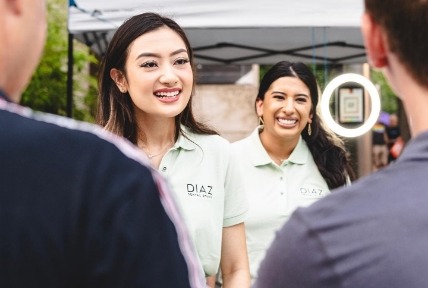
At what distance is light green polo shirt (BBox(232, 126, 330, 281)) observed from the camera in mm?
3412

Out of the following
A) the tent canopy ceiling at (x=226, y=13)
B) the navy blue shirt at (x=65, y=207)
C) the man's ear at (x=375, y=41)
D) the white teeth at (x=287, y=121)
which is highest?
the tent canopy ceiling at (x=226, y=13)

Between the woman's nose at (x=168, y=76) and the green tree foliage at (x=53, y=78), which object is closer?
the woman's nose at (x=168, y=76)

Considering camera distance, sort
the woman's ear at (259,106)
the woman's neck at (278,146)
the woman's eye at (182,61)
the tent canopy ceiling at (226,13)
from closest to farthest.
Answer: the woman's eye at (182,61), the woman's neck at (278,146), the woman's ear at (259,106), the tent canopy ceiling at (226,13)

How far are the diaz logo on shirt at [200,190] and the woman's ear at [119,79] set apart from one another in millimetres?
433

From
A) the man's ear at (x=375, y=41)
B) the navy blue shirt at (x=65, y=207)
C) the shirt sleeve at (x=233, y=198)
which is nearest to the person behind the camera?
the navy blue shirt at (x=65, y=207)

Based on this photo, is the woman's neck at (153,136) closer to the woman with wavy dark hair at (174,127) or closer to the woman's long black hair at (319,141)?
the woman with wavy dark hair at (174,127)

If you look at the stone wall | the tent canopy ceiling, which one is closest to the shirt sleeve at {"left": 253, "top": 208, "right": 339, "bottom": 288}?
the tent canopy ceiling

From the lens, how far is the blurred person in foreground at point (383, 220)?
0.99 m

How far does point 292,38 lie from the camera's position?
28.5 feet

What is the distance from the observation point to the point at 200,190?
2559mm

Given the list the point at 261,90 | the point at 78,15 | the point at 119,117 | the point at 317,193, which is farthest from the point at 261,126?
the point at 78,15

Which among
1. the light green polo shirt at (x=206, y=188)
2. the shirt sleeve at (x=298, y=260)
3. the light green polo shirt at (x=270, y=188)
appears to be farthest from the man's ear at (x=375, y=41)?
the light green polo shirt at (x=270, y=188)

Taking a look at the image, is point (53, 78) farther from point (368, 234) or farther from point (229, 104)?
point (368, 234)

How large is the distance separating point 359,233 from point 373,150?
1531 centimetres
